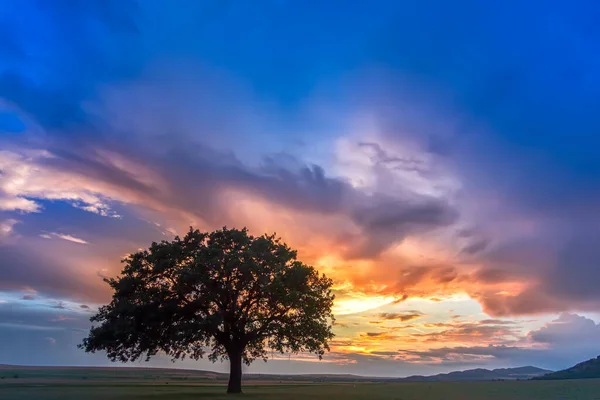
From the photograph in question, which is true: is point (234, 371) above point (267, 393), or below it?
above

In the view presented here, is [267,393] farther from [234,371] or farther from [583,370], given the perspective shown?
[583,370]

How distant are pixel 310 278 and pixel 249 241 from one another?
22.8 ft

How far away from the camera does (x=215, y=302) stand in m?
45.1

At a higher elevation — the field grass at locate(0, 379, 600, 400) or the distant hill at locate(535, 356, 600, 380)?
the distant hill at locate(535, 356, 600, 380)

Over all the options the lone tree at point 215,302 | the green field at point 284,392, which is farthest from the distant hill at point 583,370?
the lone tree at point 215,302

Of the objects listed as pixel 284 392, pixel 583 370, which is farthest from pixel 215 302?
pixel 583 370

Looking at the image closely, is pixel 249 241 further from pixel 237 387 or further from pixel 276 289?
pixel 237 387

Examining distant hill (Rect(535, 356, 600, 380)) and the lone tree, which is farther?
distant hill (Rect(535, 356, 600, 380))

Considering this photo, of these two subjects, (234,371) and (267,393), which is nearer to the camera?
(234,371)

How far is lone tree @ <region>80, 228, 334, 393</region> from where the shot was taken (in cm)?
4400

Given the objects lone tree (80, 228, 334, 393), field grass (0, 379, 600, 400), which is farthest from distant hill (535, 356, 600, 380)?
lone tree (80, 228, 334, 393)

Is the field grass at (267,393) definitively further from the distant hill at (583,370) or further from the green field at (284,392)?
the distant hill at (583,370)

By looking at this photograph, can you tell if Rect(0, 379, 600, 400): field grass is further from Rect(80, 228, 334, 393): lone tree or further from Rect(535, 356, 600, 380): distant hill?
Rect(535, 356, 600, 380): distant hill

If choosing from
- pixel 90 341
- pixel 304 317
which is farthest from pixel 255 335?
pixel 90 341
